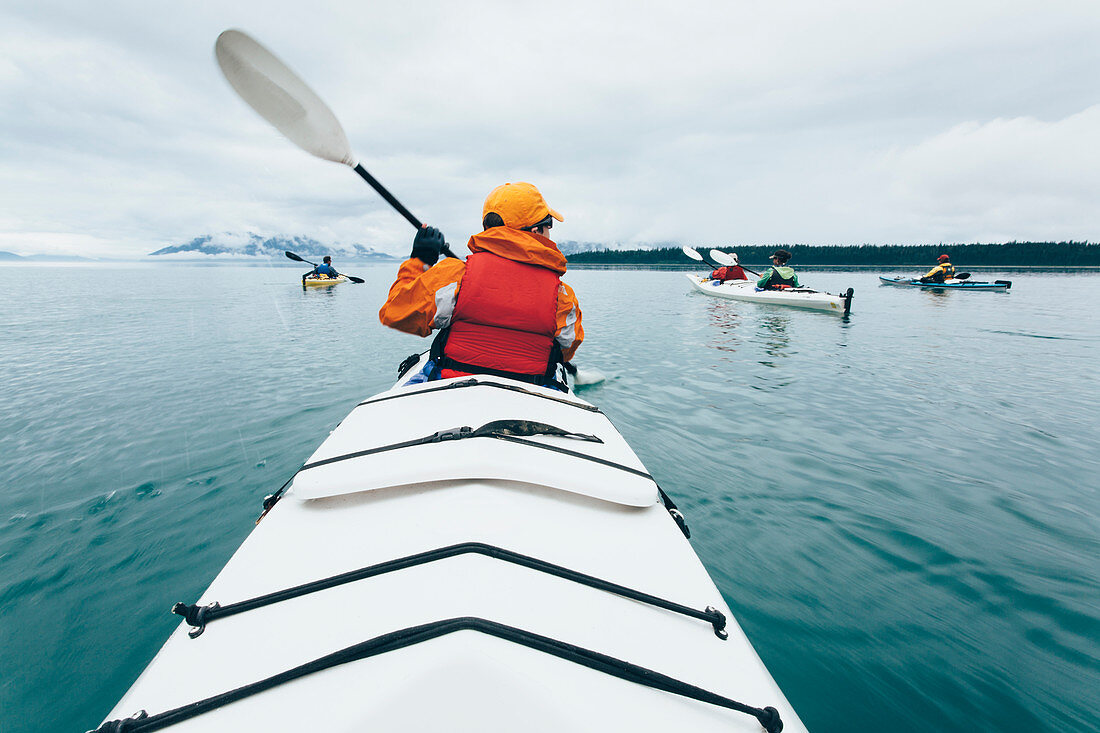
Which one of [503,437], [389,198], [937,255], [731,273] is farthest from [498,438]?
[937,255]

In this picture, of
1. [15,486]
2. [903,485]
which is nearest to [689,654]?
[903,485]

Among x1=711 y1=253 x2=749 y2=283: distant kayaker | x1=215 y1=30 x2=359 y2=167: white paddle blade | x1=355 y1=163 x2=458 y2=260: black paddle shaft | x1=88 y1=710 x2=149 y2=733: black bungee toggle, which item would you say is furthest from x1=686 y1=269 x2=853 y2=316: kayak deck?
x1=88 y1=710 x2=149 y2=733: black bungee toggle

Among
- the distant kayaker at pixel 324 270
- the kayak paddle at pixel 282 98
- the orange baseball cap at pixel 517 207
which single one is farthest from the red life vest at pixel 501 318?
the distant kayaker at pixel 324 270

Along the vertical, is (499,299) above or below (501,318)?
above

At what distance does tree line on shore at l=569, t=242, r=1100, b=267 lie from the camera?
235ft

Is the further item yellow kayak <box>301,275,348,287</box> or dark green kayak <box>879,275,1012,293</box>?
yellow kayak <box>301,275,348,287</box>

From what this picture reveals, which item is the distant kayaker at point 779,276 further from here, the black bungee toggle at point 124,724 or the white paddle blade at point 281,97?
the black bungee toggle at point 124,724

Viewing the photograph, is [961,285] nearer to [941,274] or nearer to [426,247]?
[941,274]

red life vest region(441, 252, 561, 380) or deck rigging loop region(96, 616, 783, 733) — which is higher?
red life vest region(441, 252, 561, 380)

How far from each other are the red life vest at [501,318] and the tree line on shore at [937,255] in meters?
71.2

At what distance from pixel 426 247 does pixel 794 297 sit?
16128 mm

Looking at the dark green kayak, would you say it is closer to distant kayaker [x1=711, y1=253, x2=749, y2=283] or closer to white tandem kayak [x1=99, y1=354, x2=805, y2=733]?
distant kayaker [x1=711, y1=253, x2=749, y2=283]

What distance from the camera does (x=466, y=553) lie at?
1.37 m

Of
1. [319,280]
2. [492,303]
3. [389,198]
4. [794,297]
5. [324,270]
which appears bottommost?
[794,297]
